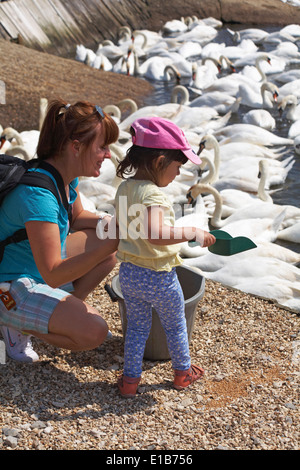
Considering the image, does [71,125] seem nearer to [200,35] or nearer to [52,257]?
[52,257]

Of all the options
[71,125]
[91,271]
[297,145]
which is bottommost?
[297,145]

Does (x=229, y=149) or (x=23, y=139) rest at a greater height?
(x=23, y=139)

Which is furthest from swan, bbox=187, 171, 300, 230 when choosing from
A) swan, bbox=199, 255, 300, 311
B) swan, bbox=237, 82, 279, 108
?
swan, bbox=237, 82, 279, 108

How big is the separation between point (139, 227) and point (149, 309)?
0.48 meters

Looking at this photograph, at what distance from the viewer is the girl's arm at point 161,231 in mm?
2934

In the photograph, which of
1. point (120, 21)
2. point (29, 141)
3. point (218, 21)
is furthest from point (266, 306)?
point (218, 21)

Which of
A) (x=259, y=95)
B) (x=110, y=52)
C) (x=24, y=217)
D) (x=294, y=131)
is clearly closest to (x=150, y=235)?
(x=24, y=217)

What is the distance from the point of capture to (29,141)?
8.76 meters

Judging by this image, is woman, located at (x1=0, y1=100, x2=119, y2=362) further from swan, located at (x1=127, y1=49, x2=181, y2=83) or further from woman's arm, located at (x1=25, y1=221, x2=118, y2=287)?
swan, located at (x1=127, y1=49, x2=181, y2=83)

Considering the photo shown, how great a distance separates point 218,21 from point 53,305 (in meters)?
20.0

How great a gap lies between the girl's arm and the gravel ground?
91 cm

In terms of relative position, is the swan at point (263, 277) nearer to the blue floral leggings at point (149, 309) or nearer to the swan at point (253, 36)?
the blue floral leggings at point (149, 309)

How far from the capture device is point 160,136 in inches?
118
